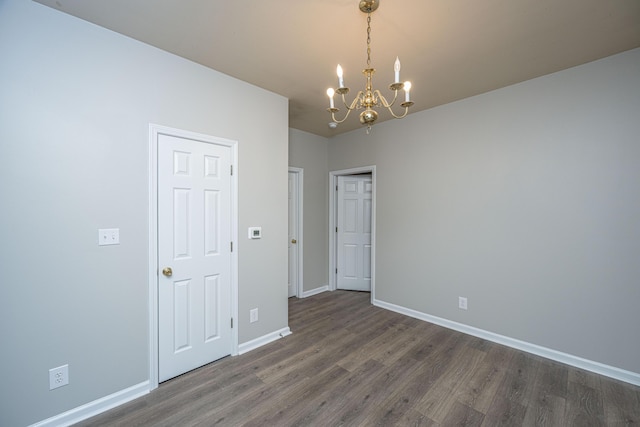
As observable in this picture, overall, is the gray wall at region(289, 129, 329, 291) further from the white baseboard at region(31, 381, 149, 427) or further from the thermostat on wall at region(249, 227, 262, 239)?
the white baseboard at region(31, 381, 149, 427)

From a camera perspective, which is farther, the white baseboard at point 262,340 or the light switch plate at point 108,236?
the white baseboard at point 262,340

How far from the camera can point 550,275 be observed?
2.44 meters

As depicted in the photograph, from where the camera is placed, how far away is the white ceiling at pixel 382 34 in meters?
1.61

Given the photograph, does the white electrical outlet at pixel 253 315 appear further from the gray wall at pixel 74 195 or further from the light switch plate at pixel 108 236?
the light switch plate at pixel 108 236

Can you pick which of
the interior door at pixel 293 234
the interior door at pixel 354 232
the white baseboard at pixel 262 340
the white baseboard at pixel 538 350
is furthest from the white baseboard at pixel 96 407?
the interior door at pixel 354 232

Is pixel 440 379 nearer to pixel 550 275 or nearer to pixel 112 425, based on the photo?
pixel 550 275

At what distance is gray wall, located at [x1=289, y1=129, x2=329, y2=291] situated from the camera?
163 inches

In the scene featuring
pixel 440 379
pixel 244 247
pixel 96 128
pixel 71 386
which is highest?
pixel 96 128

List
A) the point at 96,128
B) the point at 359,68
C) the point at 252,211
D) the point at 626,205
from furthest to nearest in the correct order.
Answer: the point at 252,211
the point at 359,68
the point at 626,205
the point at 96,128

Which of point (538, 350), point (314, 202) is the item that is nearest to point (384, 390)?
point (538, 350)

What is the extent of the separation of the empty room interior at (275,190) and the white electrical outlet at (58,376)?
13 mm

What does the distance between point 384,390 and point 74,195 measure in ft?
8.84

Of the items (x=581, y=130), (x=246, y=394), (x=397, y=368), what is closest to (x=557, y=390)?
(x=397, y=368)

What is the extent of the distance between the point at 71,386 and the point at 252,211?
1799mm
